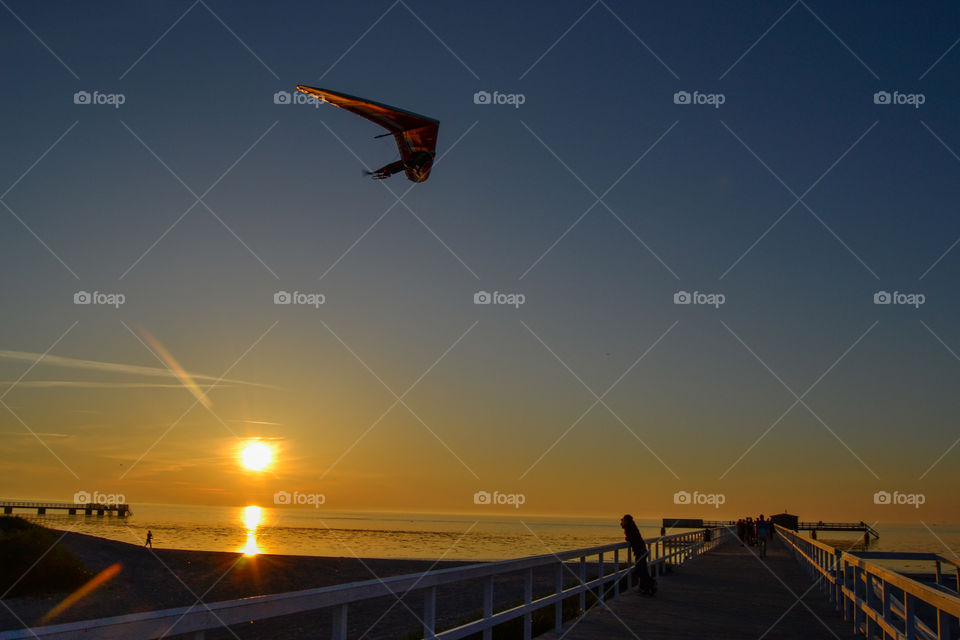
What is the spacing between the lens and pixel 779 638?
1209 centimetres

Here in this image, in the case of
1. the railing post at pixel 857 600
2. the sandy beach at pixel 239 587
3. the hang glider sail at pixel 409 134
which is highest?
the hang glider sail at pixel 409 134

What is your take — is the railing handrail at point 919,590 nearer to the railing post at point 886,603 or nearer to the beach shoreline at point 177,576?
the railing post at point 886,603

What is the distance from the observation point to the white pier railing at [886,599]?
6504 millimetres

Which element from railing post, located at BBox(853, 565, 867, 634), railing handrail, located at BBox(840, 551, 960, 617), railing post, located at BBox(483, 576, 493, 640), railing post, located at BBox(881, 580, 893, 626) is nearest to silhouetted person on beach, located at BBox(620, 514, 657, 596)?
railing post, located at BBox(853, 565, 867, 634)

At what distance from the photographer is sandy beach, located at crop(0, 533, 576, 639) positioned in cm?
2573

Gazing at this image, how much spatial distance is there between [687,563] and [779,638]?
17530 millimetres

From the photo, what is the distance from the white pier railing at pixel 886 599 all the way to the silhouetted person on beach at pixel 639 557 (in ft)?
11.3

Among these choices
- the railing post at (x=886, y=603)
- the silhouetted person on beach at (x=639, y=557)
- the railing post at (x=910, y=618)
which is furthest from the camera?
the silhouetted person on beach at (x=639, y=557)

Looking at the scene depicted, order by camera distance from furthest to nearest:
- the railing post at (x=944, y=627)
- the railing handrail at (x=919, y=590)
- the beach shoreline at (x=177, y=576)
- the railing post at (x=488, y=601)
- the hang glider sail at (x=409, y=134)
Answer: the beach shoreline at (x=177, y=576) < the hang glider sail at (x=409, y=134) < the railing post at (x=488, y=601) < the railing post at (x=944, y=627) < the railing handrail at (x=919, y=590)

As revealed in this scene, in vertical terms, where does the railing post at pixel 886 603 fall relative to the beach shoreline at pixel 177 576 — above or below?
above

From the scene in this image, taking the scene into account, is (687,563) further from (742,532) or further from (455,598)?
(742,532)

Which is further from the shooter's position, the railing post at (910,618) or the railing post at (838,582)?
the railing post at (838,582)

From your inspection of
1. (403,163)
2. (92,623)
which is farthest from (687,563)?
(92,623)

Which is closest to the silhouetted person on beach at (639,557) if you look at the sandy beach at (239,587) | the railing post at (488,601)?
the sandy beach at (239,587)
